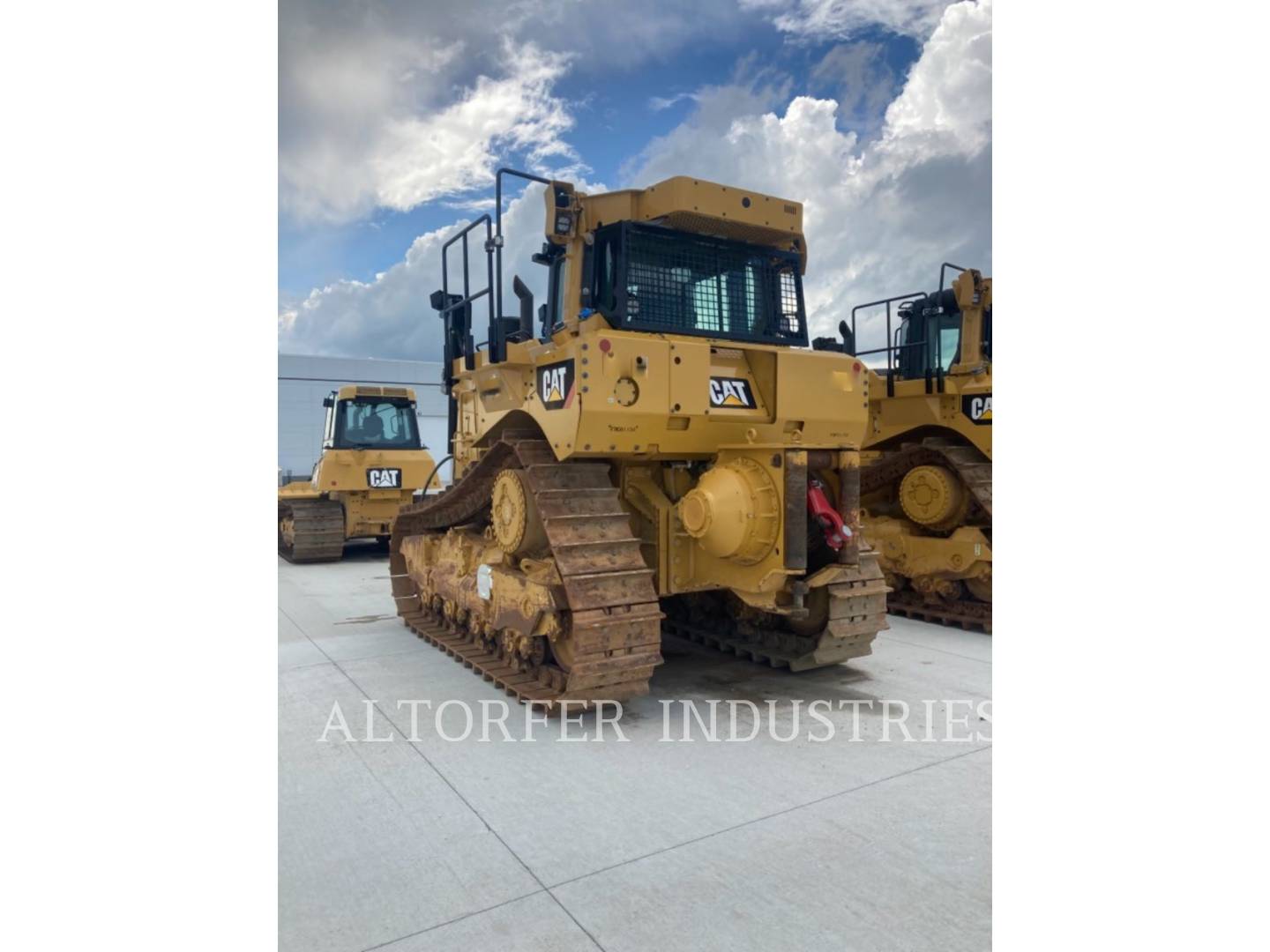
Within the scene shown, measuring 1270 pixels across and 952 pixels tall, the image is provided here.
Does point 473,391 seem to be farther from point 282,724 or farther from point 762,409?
point 282,724

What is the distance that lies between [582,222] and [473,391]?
161 centimetres

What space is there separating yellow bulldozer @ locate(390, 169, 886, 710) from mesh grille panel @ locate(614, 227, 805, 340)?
1cm

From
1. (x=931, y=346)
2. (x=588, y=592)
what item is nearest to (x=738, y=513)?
(x=588, y=592)

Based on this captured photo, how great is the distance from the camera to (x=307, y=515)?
11.8 meters

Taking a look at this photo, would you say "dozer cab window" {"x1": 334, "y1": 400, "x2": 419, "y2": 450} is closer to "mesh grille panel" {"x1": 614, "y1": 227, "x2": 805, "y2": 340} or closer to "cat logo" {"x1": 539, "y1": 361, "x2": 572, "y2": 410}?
"cat logo" {"x1": 539, "y1": 361, "x2": 572, "y2": 410}

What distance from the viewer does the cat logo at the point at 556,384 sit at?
441 centimetres

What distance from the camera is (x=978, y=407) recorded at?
7.33m

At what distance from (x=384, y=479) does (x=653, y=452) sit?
8.38m

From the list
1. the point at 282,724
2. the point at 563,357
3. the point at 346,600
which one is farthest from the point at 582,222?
the point at 346,600

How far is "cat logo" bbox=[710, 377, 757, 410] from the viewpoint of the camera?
4.73 meters

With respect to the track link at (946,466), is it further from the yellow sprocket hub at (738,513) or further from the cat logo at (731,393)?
the yellow sprocket hub at (738,513)

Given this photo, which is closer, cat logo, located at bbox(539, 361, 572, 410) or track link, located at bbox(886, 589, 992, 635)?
cat logo, located at bbox(539, 361, 572, 410)

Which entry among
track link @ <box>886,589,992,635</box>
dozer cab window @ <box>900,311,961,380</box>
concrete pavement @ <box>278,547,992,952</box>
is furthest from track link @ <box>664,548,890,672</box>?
dozer cab window @ <box>900,311,961,380</box>

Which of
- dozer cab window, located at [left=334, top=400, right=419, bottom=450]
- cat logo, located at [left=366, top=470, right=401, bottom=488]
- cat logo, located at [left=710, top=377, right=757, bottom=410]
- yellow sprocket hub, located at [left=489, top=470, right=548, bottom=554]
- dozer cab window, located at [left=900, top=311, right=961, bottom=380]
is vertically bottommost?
yellow sprocket hub, located at [left=489, top=470, right=548, bottom=554]
